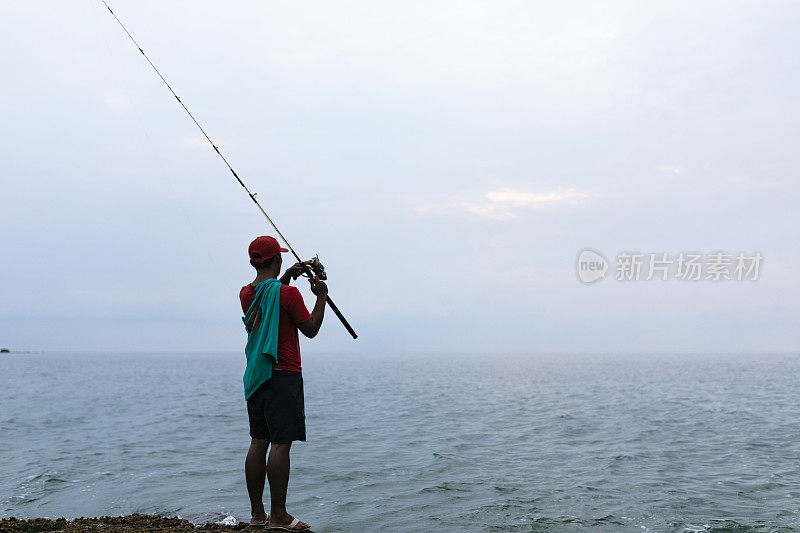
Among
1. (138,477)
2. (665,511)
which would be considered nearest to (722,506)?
(665,511)

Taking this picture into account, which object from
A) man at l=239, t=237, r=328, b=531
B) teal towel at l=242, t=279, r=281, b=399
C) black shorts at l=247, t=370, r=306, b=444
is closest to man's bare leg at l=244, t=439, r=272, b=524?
man at l=239, t=237, r=328, b=531

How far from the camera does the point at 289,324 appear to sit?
4973mm

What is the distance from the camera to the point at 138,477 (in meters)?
9.17

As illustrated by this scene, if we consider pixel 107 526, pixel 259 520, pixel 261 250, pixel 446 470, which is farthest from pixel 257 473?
pixel 446 470

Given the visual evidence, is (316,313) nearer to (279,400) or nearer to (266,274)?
Result: (266,274)

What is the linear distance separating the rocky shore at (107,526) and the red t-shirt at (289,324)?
5.03 feet

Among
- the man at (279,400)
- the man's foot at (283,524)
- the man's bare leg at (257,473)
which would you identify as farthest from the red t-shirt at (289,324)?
the man's foot at (283,524)

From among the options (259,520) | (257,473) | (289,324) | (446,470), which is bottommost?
(446,470)

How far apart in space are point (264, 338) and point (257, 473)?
1266mm

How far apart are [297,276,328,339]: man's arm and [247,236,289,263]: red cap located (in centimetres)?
46

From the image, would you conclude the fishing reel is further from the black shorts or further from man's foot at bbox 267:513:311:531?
man's foot at bbox 267:513:311:531

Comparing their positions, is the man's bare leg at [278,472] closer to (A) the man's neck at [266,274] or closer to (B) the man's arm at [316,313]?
(B) the man's arm at [316,313]

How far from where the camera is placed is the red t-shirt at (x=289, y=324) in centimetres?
488

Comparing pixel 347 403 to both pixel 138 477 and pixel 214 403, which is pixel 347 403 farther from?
pixel 138 477
